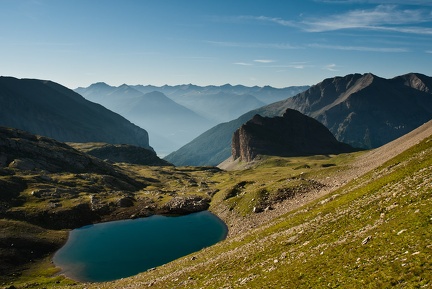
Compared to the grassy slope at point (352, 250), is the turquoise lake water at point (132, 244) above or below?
below

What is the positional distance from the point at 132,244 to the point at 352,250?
290 feet

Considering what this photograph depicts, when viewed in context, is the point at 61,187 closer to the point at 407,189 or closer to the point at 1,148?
the point at 1,148

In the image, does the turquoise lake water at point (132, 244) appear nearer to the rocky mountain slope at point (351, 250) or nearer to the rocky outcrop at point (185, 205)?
the rocky outcrop at point (185, 205)

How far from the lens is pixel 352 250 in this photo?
28922mm

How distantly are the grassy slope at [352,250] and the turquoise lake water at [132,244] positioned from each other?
3465cm

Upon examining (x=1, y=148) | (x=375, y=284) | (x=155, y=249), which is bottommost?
(x=155, y=249)

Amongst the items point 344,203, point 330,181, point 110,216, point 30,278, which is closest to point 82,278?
point 30,278

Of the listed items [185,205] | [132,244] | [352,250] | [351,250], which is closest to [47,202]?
[132,244]

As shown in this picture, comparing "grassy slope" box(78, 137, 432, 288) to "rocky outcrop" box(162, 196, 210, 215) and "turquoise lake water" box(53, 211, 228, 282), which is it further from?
"rocky outcrop" box(162, 196, 210, 215)

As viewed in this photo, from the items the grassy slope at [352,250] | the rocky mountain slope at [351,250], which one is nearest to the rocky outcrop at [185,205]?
the rocky mountain slope at [351,250]

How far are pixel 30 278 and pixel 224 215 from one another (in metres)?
67.0

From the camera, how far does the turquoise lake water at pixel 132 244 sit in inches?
3324

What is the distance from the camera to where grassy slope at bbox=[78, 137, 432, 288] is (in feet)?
74.9

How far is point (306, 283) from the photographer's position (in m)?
26.4
